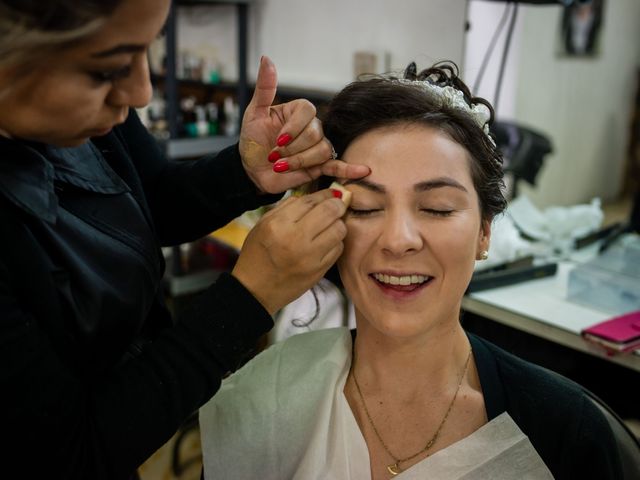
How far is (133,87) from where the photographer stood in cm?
76

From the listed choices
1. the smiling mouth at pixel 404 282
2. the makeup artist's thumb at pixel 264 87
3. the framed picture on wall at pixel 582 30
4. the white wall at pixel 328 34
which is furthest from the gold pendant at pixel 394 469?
the framed picture on wall at pixel 582 30

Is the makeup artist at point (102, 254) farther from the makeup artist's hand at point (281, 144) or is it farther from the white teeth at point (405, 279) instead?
the white teeth at point (405, 279)

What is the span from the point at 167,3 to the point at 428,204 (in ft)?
1.81

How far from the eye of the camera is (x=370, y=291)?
1.13 meters

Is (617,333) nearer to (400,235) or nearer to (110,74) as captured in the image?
(400,235)

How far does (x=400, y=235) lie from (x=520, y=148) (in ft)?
4.99

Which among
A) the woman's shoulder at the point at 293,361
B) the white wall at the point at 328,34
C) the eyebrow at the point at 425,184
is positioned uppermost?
the white wall at the point at 328,34

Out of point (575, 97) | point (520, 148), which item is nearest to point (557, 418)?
point (520, 148)

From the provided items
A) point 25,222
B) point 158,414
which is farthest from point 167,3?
point 158,414

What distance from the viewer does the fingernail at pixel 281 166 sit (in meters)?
1.09

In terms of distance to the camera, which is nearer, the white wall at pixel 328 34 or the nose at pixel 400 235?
the nose at pixel 400 235

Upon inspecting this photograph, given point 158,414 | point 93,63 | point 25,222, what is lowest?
point 158,414

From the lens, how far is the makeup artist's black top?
2.40ft

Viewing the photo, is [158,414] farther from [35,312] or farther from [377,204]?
[377,204]
